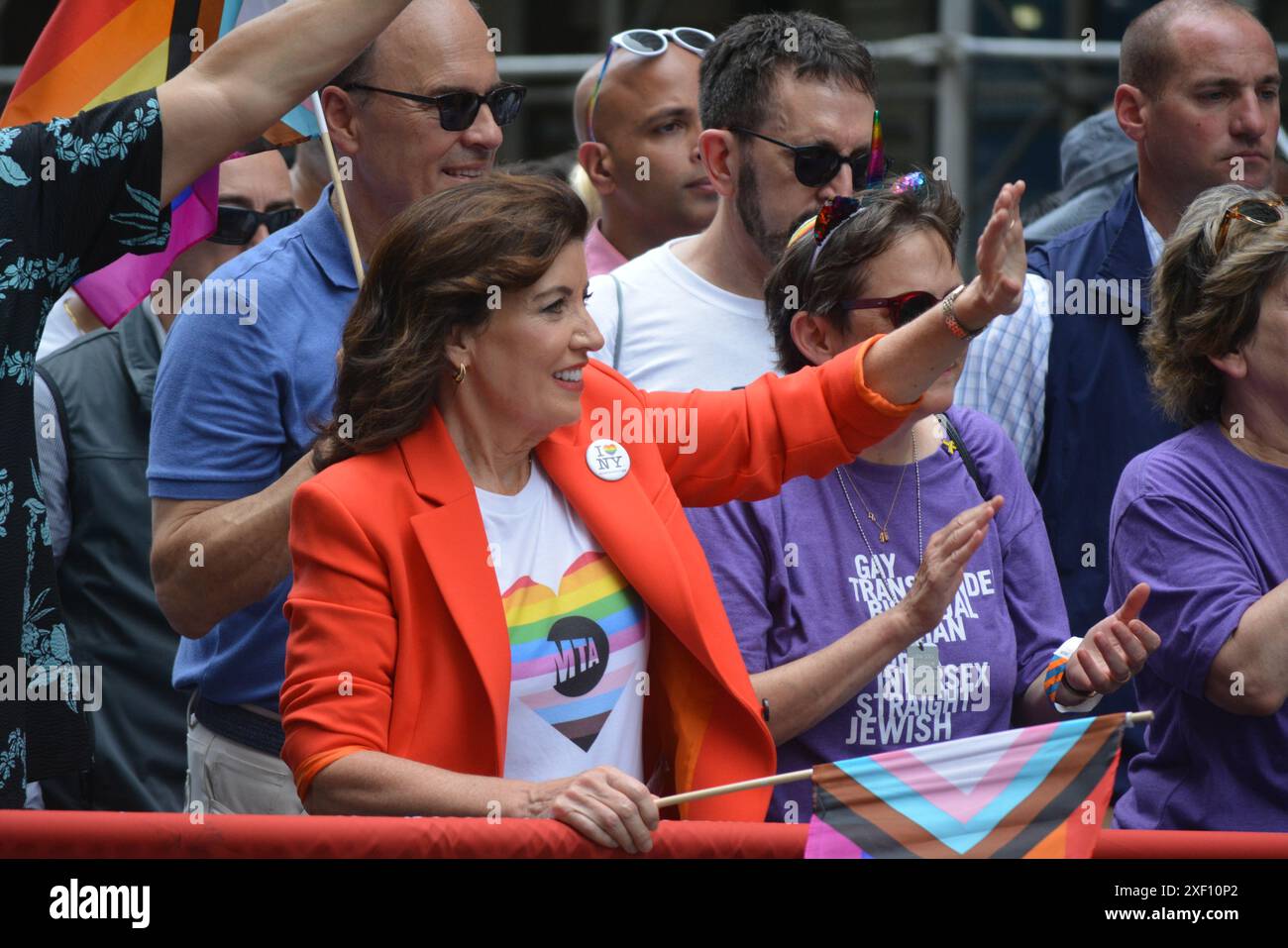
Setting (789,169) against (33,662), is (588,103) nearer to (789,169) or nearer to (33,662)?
(789,169)

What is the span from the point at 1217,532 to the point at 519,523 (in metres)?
1.25

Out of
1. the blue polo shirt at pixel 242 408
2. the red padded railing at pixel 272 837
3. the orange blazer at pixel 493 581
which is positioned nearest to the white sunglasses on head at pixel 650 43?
the blue polo shirt at pixel 242 408

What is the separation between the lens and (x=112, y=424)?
440 centimetres

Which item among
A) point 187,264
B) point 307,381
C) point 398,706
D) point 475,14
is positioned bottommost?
point 398,706

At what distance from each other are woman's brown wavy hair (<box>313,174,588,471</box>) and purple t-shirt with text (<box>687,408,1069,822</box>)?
0.69 m

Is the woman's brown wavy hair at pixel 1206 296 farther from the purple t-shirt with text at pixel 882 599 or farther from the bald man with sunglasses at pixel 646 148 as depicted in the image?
the bald man with sunglasses at pixel 646 148

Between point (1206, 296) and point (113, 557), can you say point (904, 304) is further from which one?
point (113, 557)

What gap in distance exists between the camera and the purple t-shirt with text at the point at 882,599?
10.2 feet

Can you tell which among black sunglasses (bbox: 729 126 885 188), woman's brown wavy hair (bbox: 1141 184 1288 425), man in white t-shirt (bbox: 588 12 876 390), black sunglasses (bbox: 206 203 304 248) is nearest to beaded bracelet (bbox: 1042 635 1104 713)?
woman's brown wavy hair (bbox: 1141 184 1288 425)

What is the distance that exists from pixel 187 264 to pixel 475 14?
1382 mm

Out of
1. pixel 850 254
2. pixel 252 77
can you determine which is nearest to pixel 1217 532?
pixel 850 254
